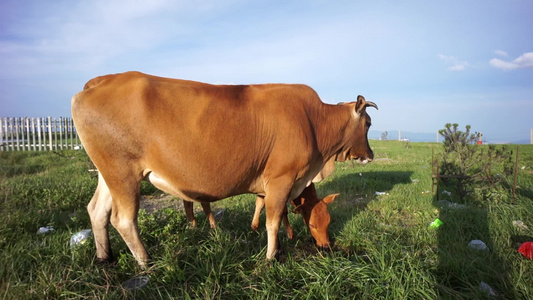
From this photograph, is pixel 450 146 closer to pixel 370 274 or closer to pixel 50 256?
pixel 370 274

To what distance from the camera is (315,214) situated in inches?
191

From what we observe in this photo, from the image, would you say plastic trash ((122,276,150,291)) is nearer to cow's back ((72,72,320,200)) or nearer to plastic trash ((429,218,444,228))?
cow's back ((72,72,320,200))

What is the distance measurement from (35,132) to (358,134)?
64.2 ft

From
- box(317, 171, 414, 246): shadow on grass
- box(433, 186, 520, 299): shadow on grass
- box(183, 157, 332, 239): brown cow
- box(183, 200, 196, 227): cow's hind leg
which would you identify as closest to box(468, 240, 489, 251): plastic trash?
box(433, 186, 520, 299): shadow on grass

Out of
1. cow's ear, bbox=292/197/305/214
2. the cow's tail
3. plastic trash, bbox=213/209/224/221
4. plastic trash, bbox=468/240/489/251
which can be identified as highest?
the cow's tail

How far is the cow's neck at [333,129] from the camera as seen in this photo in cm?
472

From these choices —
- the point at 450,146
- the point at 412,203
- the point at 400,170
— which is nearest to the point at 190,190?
the point at 412,203

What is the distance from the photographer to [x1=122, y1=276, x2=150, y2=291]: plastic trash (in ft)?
11.2

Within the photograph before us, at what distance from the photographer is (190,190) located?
3.79 metres

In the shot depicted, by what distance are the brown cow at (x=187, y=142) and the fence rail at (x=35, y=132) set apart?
55.2 ft

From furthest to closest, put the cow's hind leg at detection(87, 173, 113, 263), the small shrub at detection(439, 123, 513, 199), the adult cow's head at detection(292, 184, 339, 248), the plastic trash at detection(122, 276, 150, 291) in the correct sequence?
the small shrub at detection(439, 123, 513, 199)
the adult cow's head at detection(292, 184, 339, 248)
the cow's hind leg at detection(87, 173, 113, 263)
the plastic trash at detection(122, 276, 150, 291)

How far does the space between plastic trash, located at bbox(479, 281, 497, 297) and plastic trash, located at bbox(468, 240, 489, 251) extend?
1120 mm

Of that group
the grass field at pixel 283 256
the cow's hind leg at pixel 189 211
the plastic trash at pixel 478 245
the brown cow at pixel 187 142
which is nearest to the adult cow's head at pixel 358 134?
the brown cow at pixel 187 142

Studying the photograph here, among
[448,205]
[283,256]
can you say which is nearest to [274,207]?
[283,256]
